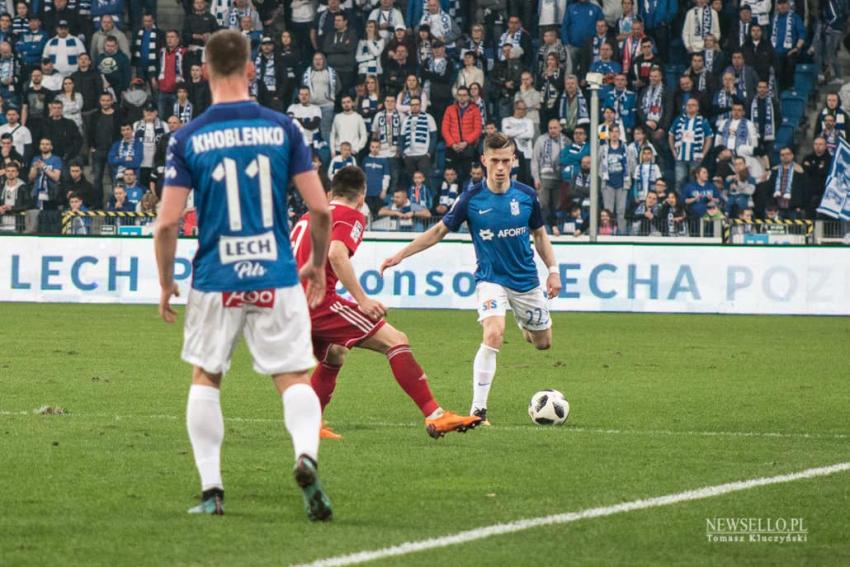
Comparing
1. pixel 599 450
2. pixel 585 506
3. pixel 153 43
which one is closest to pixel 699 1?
pixel 153 43

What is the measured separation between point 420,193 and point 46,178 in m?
6.71

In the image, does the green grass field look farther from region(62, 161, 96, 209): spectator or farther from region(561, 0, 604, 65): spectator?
region(561, 0, 604, 65): spectator

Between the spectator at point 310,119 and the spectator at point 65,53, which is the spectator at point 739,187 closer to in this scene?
the spectator at point 310,119

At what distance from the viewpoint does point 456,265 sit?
24.0 metres

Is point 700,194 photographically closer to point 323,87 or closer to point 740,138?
point 740,138

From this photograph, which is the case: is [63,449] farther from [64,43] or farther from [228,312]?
[64,43]

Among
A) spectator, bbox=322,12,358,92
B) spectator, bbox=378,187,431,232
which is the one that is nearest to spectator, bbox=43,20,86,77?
spectator, bbox=322,12,358,92

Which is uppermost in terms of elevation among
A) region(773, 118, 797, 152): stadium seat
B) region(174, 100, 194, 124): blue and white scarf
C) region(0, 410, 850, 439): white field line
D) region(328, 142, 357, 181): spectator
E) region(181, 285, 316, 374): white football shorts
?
region(181, 285, 316, 374): white football shorts

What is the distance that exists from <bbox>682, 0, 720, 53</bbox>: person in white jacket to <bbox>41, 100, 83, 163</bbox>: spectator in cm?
1122

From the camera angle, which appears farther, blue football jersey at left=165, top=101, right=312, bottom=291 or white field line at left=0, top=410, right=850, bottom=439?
white field line at left=0, top=410, right=850, bottom=439

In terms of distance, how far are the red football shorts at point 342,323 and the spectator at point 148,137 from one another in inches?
731

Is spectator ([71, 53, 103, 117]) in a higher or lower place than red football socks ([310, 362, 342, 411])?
Result: higher

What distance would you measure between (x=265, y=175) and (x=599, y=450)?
3.70 metres

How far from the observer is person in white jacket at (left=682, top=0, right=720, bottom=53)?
28.1 meters
